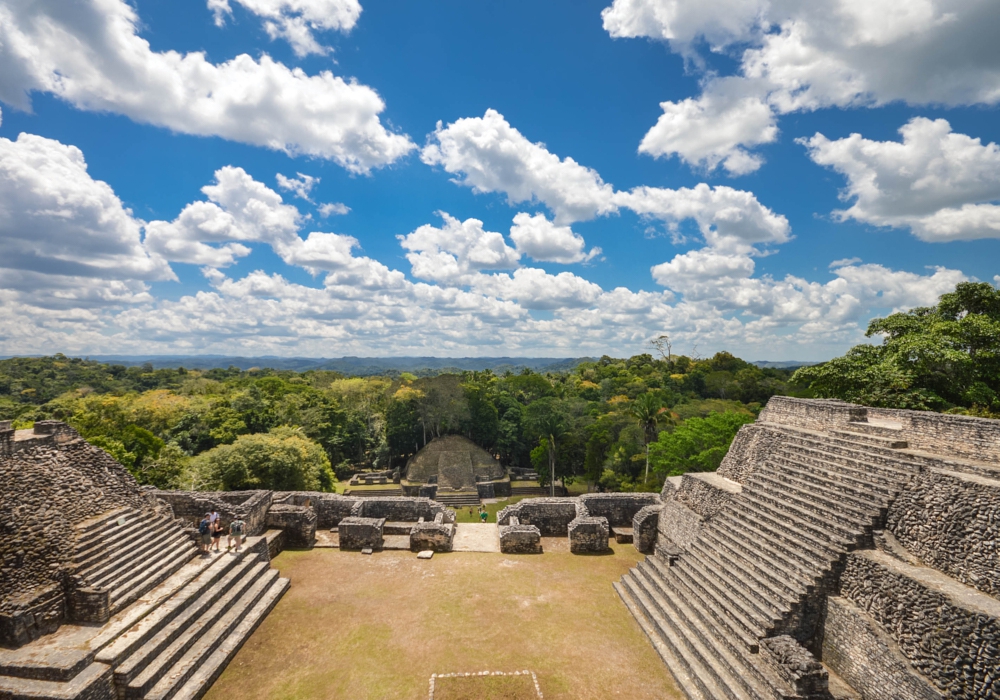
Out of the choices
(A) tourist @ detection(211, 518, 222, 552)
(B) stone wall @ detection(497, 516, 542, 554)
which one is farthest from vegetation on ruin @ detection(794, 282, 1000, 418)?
(A) tourist @ detection(211, 518, 222, 552)

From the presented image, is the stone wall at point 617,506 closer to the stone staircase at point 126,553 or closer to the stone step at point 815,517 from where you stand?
the stone step at point 815,517

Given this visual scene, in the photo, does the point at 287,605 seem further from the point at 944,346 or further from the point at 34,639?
the point at 944,346

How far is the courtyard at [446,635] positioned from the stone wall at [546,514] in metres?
2.33

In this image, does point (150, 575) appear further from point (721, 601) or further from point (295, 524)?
point (721, 601)

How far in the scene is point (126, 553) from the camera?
9930mm

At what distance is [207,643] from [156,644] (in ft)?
3.14

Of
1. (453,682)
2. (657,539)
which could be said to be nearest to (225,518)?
(453,682)

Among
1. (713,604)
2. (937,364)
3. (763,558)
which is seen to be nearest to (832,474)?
(763,558)

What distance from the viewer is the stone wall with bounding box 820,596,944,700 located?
666 cm

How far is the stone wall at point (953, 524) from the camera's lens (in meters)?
6.87

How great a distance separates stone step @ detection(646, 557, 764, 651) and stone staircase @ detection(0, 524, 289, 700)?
10.1 m

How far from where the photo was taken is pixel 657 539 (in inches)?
589

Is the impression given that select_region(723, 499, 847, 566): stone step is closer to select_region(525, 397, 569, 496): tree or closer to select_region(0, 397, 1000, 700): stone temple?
select_region(0, 397, 1000, 700): stone temple

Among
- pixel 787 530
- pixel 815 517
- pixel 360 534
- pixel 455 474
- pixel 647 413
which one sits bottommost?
pixel 455 474
